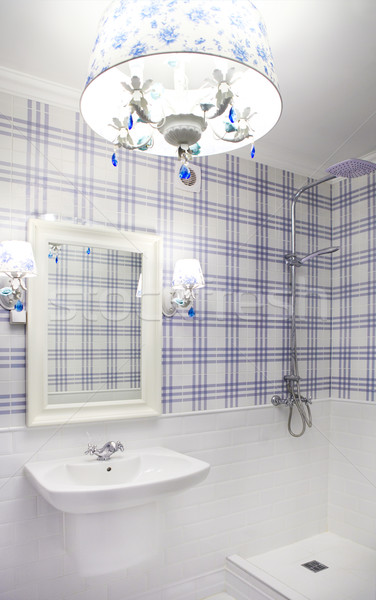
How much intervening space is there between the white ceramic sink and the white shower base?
2.61ft

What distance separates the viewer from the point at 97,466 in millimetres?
1928

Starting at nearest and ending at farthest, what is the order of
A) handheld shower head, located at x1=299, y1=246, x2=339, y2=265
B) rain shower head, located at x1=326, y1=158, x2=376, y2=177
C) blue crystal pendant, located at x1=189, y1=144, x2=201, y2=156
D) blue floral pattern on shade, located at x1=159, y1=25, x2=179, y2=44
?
blue floral pattern on shade, located at x1=159, y1=25, x2=179, y2=44 < blue crystal pendant, located at x1=189, y1=144, x2=201, y2=156 < rain shower head, located at x1=326, y1=158, x2=376, y2=177 < handheld shower head, located at x1=299, y1=246, x2=339, y2=265

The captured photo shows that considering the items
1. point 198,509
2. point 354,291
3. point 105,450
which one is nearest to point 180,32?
point 105,450

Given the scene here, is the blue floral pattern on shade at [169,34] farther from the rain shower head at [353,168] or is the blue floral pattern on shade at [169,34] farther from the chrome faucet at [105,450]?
the chrome faucet at [105,450]

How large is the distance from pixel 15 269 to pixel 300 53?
1421 mm

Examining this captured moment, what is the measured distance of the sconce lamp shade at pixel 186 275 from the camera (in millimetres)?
2271

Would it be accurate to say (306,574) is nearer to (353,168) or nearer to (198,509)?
(198,509)

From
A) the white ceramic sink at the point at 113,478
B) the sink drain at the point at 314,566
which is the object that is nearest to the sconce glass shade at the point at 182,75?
the white ceramic sink at the point at 113,478

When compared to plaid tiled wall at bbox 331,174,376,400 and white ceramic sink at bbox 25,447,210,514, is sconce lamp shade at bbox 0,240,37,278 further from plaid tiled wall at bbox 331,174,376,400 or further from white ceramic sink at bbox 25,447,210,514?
plaid tiled wall at bbox 331,174,376,400

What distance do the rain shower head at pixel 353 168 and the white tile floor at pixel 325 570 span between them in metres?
1.89

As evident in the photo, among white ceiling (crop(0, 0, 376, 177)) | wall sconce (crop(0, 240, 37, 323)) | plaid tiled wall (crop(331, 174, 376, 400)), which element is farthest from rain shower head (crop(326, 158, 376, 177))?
wall sconce (crop(0, 240, 37, 323))

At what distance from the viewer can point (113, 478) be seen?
195 cm

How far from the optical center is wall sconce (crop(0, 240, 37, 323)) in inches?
71.5

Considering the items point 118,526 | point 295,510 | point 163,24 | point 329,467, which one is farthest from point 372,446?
point 163,24
